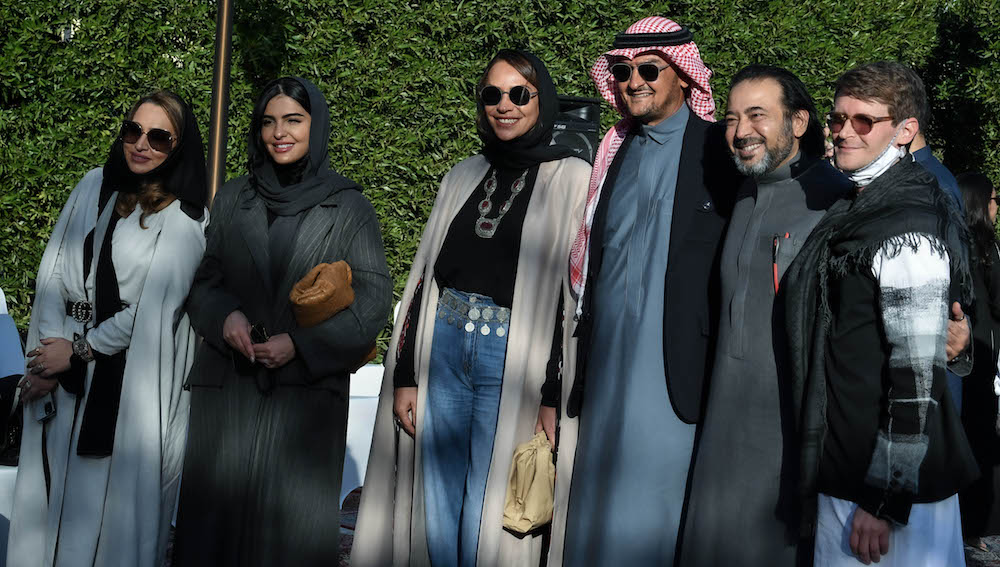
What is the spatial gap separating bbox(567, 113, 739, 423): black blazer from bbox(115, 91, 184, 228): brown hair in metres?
1.60

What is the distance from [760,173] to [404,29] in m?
4.65

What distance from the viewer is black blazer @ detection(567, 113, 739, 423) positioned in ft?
10.7

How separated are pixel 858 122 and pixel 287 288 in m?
2.06

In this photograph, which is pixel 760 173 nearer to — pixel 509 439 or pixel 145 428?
pixel 509 439

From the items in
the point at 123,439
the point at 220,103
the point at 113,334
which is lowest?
the point at 123,439

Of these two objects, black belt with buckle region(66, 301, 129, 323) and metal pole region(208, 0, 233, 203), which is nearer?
black belt with buckle region(66, 301, 129, 323)

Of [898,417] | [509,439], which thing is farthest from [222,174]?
[898,417]

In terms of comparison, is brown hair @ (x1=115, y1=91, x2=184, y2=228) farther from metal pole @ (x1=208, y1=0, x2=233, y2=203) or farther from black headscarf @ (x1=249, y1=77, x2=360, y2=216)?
metal pole @ (x1=208, y1=0, x2=233, y2=203)

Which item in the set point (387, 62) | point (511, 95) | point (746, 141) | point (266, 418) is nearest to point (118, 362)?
point (266, 418)

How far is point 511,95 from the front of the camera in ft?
12.1

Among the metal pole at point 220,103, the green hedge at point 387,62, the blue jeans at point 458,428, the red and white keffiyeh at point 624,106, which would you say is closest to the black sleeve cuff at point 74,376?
the blue jeans at point 458,428

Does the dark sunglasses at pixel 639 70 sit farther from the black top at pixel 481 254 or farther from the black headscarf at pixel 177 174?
the black headscarf at pixel 177 174

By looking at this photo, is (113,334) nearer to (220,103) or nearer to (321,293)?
(321,293)

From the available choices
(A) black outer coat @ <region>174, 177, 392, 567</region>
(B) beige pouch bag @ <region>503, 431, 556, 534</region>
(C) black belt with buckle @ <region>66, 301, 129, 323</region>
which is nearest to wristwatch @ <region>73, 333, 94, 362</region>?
(C) black belt with buckle @ <region>66, 301, 129, 323</region>
